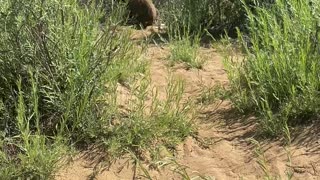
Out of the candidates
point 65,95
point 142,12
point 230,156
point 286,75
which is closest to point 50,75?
point 65,95

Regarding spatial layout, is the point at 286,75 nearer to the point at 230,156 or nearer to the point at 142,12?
the point at 230,156

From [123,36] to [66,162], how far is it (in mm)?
1458

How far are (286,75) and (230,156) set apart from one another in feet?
2.30

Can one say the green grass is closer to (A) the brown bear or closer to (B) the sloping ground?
(B) the sloping ground

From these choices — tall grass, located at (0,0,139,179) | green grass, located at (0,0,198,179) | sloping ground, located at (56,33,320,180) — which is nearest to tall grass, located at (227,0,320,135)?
sloping ground, located at (56,33,320,180)

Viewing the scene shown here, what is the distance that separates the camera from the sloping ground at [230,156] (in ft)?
10.6

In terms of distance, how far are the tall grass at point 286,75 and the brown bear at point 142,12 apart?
338 centimetres

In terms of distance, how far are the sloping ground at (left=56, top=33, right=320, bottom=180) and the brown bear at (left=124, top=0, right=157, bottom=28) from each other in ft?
11.6

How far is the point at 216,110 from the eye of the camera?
4004 millimetres

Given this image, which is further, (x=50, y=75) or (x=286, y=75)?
(x=286, y=75)

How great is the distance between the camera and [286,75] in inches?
145

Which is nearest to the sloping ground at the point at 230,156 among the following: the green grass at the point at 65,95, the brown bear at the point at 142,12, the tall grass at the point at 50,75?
the green grass at the point at 65,95

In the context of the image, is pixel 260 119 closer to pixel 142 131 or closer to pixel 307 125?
pixel 307 125

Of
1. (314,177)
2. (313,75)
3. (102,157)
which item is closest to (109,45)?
(102,157)
